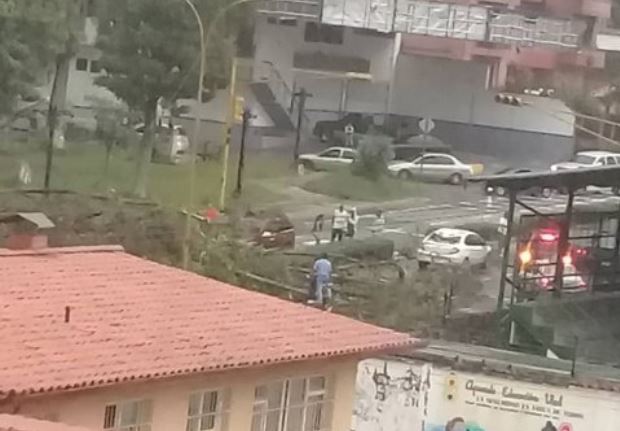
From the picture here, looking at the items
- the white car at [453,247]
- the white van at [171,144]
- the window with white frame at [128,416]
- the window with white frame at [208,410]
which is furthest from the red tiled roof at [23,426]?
the white van at [171,144]

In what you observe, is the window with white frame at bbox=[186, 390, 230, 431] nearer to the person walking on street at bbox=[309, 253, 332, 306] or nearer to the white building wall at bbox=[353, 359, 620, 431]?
the white building wall at bbox=[353, 359, 620, 431]

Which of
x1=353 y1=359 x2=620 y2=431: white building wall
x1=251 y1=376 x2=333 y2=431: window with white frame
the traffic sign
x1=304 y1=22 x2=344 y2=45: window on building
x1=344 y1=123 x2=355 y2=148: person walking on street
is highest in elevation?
x1=304 y1=22 x2=344 y2=45: window on building

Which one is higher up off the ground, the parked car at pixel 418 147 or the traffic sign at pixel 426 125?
the traffic sign at pixel 426 125

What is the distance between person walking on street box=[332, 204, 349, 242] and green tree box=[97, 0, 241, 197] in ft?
2.22

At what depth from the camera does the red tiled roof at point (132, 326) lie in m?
2.78

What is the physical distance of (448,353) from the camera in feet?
16.4

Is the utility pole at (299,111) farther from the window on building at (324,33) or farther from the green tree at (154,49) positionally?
the green tree at (154,49)

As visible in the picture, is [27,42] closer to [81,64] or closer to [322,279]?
[81,64]

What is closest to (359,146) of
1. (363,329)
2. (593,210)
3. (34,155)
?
(593,210)

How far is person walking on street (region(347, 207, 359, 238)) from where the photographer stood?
212 inches

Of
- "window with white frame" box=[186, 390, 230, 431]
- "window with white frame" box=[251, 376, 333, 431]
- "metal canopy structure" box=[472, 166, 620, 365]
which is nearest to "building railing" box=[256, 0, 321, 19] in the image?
"metal canopy structure" box=[472, 166, 620, 365]

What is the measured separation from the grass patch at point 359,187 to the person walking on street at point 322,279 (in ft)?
0.82

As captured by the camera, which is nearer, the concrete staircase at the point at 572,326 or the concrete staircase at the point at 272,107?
the concrete staircase at the point at 572,326

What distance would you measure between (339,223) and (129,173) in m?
0.85
